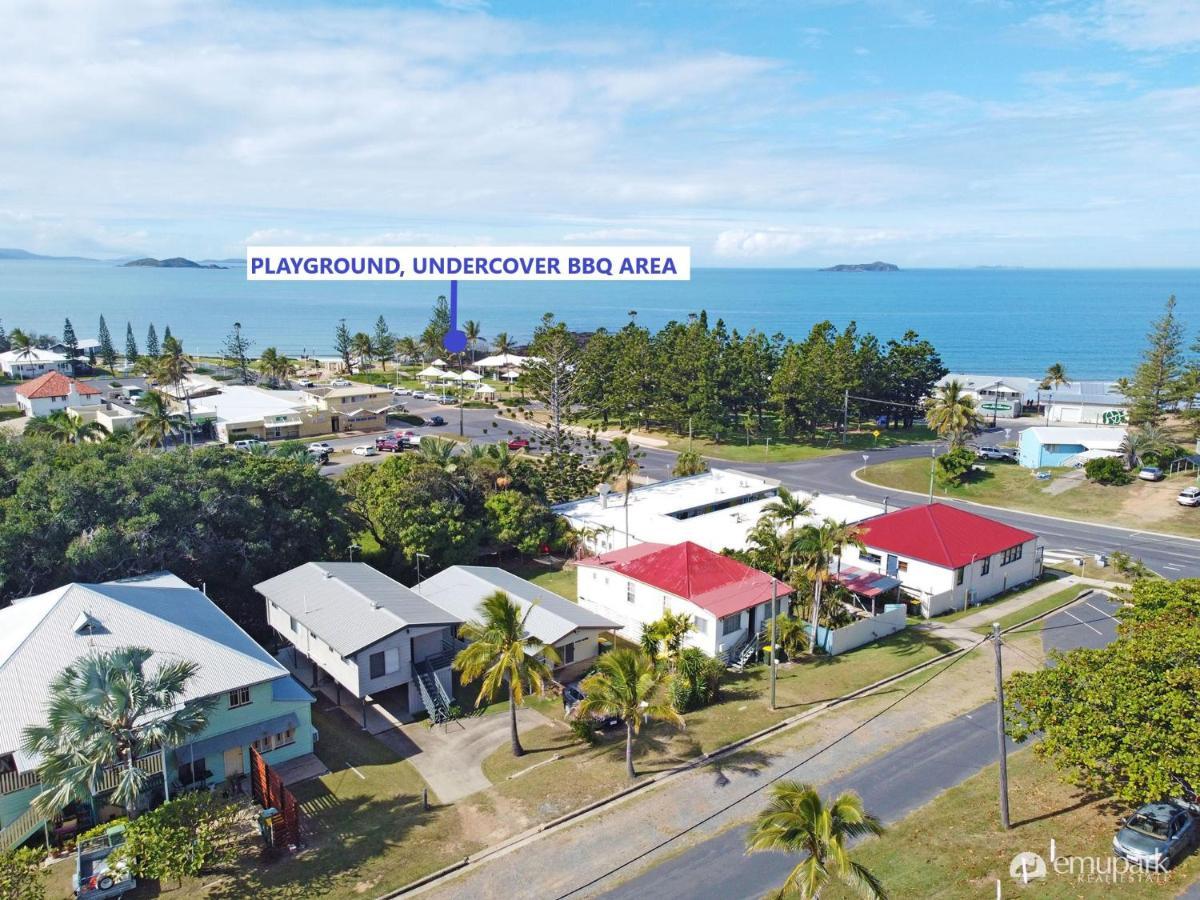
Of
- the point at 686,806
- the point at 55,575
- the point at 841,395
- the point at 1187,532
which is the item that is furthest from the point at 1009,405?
the point at 55,575

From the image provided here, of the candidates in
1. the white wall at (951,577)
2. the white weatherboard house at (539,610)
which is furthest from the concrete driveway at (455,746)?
the white wall at (951,577)

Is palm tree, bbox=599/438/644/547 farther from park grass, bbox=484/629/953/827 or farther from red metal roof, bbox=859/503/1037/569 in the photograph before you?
park grass, bbox=484/629/953/827

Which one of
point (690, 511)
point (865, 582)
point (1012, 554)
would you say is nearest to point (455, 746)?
point (865, 582)

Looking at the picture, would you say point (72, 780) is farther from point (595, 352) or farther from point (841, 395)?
point (595, 352)

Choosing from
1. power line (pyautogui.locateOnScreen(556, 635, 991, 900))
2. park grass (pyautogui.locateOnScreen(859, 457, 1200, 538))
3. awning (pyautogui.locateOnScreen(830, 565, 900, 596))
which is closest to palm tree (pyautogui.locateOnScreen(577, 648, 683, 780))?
power line (pyautogui.locateOnScreen(556, 635, 991, 900))

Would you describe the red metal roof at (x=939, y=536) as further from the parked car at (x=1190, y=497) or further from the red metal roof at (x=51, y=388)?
the red metal roof at (x=51, y=388)
